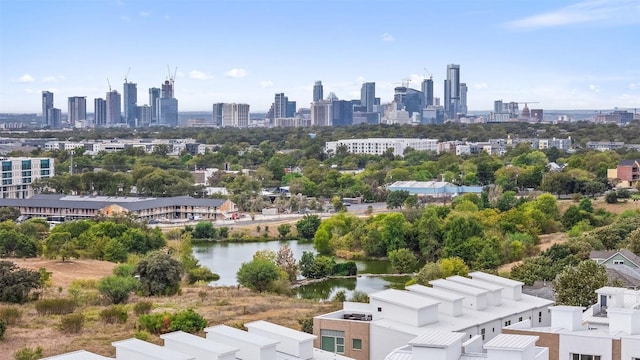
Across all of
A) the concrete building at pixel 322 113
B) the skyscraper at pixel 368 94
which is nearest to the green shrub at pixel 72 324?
the concrete building at pixel 322 113

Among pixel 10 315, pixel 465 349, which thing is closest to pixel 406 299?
pixel 465 349

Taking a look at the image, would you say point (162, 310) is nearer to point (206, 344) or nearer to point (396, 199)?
point (206, 344)

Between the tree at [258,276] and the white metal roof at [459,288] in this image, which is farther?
the tree at [258,276]

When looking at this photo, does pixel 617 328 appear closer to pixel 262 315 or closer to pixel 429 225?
pixel 262 315

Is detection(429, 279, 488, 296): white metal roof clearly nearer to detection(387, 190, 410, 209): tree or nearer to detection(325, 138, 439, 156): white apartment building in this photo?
detection(387, 190, 410, 209): tree

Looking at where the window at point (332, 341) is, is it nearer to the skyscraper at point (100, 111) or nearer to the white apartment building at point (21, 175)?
the white apartment building at point (21, 175)
